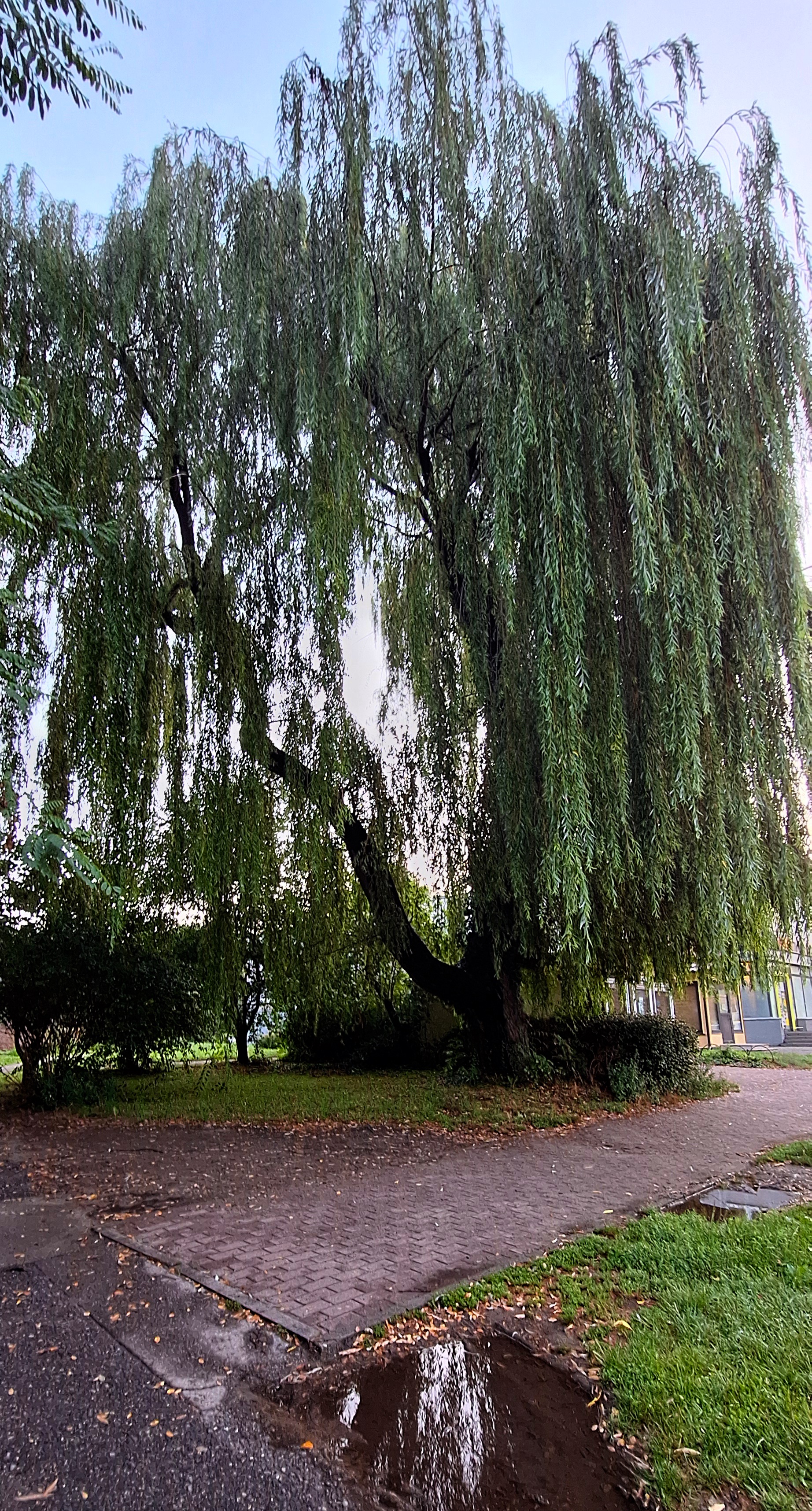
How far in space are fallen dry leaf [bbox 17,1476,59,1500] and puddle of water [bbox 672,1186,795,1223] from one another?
3773 mm

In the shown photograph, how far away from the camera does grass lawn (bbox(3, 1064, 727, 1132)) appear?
836 centimetres

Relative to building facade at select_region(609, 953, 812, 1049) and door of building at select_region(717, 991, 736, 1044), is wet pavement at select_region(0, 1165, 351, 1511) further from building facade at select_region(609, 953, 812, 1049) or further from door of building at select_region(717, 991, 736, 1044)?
door of building at select_region(717, 991, 736, 1044)

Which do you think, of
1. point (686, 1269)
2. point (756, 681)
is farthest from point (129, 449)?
point (686, 1269)

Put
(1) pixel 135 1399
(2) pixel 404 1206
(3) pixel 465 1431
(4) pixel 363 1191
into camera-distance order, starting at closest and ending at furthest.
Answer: (3) pixel 465 1431
(1) pixel 135 1399
(2) pixel 404 1206
(4) pixel 363 1191

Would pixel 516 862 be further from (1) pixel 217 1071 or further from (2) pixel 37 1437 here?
(1) pixel 217 1071

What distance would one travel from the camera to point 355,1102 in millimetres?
9695

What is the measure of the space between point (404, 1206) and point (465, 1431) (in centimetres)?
266

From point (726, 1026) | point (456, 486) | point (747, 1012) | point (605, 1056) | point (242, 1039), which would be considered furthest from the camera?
point (747, 1012)

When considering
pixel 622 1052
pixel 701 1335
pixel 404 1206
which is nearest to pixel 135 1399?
pixel 701 1335

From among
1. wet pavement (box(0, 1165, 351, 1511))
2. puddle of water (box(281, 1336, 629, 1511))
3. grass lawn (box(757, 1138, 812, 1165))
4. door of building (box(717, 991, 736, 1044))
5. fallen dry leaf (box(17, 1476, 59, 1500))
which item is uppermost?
fallen dry leaf (box(17, 1476, 59, 1500))

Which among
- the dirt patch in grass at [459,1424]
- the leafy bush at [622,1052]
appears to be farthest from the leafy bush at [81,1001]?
the dirt patch in grass at [459,1424]

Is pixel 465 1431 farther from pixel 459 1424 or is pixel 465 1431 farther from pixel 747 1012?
pixel 747 1012

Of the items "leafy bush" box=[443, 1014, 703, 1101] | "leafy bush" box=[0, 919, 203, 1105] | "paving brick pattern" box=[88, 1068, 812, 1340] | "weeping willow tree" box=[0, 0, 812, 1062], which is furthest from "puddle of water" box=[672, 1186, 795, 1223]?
"leafy bush" box=[0, 919, 203, 1105]

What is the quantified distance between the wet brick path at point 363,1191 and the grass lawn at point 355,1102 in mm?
550
